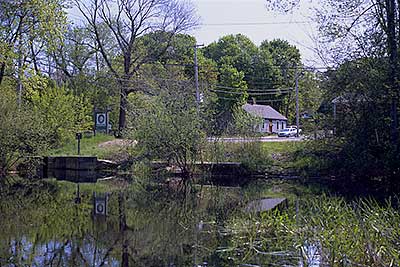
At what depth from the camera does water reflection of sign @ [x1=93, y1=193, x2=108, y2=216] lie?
1391cm

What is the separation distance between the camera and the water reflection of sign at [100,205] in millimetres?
13909

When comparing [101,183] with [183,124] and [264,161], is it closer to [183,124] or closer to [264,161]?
[183,124]

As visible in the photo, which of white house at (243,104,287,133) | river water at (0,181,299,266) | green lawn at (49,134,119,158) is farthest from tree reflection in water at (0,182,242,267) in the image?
white house at (243,104,287,133)

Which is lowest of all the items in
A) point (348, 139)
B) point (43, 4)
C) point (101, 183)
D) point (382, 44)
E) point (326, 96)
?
point (101, 183)

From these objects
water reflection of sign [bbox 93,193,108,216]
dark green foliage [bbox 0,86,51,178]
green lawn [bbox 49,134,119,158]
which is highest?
dark green foliage [bbox 0,86,51,178]

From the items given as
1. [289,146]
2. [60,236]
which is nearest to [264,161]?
[289,146]

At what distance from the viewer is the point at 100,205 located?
15.3 m

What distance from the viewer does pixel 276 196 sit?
17062 mm

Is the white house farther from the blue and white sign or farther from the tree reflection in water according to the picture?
the tree reflection in water

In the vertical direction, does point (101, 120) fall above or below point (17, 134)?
above

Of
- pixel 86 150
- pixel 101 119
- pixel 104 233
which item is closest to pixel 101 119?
pixel 101 119

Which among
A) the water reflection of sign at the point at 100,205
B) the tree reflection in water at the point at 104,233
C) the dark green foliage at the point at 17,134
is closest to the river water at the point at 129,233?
the tree reflection in water at the point at 104,233

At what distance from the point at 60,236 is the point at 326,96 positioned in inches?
574

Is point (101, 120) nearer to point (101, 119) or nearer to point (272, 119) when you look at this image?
point (101, 119)
